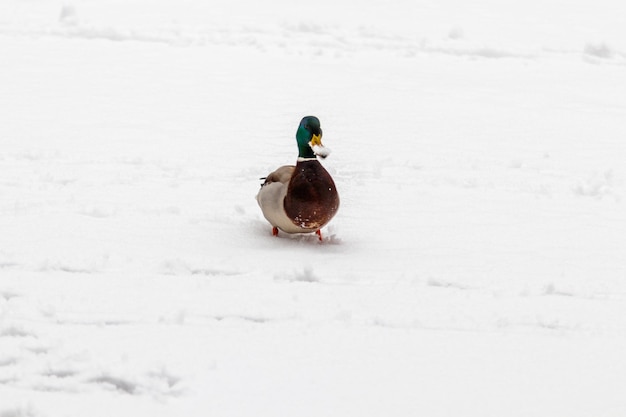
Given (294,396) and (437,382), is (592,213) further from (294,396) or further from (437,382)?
(294,396)

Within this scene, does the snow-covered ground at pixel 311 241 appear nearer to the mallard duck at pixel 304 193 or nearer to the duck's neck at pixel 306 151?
the mallard duck at pixel 304 193

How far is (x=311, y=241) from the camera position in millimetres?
5047

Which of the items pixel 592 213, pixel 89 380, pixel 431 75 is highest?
pixel 431 75

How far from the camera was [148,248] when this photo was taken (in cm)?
481

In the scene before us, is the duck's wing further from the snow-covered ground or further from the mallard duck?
the snow-covered ground

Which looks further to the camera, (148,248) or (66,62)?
(66,62)

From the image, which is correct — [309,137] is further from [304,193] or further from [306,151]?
[304,193]

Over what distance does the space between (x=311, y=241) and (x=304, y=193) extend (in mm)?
447

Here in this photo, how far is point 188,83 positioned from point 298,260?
6270mm

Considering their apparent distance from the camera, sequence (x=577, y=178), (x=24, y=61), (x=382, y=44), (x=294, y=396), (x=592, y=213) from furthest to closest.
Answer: (x=382, y=44) → (x=24, y=61) → (x=577, y=178) → (x=592, y=213) → (x=294, y=396)

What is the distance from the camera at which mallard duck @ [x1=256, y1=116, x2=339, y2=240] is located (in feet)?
15.4

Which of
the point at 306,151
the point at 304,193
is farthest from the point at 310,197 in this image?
the point at 306,151

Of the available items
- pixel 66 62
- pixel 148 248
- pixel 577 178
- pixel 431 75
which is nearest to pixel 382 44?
pixel 431 75

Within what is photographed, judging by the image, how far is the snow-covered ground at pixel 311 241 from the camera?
3.37 metres
